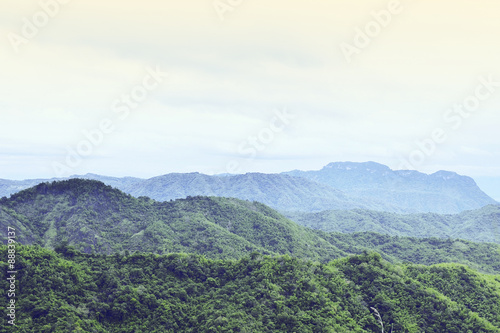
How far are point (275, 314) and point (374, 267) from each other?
25.2 meters

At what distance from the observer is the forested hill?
128 metres

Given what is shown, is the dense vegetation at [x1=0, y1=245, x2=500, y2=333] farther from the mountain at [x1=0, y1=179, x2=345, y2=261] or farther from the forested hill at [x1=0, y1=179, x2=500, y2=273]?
the mountain at [x1=0, y1=179, x2=345, y2=261]

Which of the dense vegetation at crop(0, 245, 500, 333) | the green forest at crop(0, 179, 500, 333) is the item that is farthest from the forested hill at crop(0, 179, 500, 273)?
the dense vegetation at crop(0, 245, 500, 333)

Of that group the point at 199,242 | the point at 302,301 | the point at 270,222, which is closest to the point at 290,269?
the point at 302,301

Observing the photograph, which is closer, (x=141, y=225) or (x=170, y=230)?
(x=170, y=230)

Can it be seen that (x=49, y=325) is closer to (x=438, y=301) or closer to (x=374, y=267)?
(x=374, y=267)

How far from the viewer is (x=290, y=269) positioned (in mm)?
76625

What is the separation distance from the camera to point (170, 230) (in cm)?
14438

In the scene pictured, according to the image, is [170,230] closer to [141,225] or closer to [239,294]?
[141,225]

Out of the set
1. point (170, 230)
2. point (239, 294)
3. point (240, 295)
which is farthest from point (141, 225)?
point (240, 295)

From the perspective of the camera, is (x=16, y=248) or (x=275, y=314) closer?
(x=275, y=314)

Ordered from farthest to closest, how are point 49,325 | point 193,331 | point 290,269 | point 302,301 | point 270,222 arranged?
point 270,222 < point 290,269 < point 302,301 < point 193,331 < point 49,325

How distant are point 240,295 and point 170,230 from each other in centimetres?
7983

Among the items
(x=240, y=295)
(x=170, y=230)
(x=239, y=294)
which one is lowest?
(x=240, y=295)
